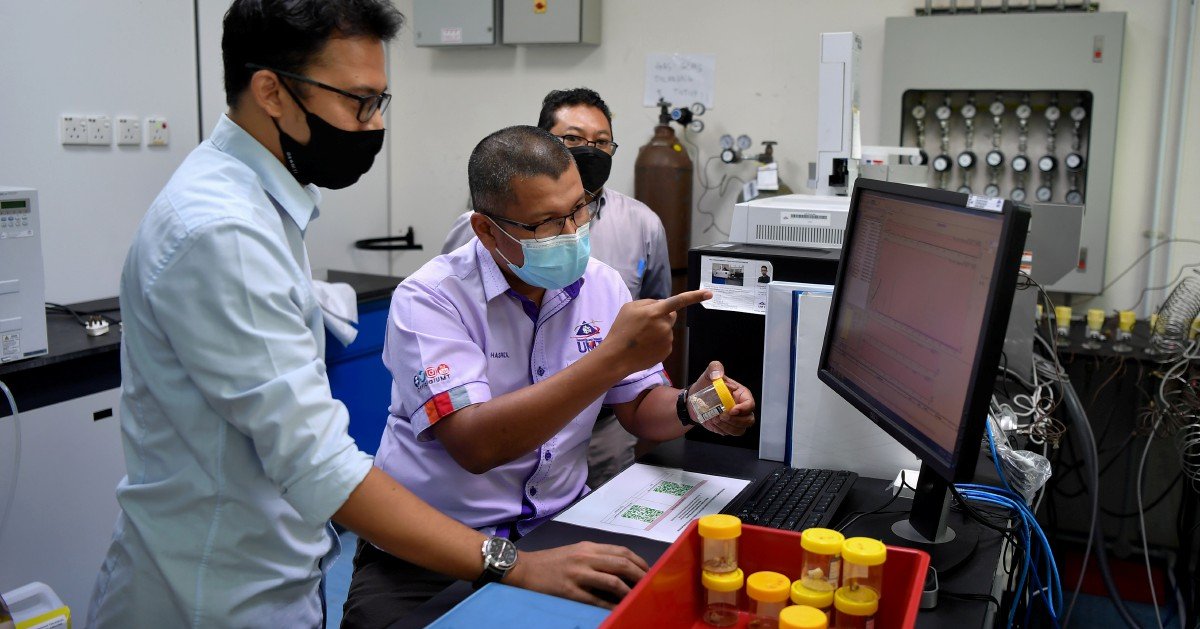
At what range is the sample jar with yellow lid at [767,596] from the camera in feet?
3.27

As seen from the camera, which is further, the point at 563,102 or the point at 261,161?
the point at 563,102

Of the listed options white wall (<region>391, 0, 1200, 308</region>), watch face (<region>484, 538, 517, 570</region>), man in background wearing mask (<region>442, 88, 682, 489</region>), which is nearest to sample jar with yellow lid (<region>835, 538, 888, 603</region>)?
watch face (<region>484, 538, 517, 570</region>)

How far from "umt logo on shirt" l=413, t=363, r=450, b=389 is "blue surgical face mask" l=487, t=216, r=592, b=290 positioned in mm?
224

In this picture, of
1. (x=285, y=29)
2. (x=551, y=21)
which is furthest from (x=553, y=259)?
(x=551, y=21)

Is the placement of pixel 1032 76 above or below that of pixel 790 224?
above

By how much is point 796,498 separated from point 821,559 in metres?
0.44

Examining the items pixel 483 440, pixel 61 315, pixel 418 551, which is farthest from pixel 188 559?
pixel 61 315

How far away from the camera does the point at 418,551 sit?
44.6 inches

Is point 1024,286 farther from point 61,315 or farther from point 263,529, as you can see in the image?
point 61,315

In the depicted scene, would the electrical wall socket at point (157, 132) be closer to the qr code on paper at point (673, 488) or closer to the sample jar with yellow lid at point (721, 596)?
the qr code on paper at point (673, 488)

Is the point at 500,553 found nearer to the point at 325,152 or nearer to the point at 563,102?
the point at 325,152

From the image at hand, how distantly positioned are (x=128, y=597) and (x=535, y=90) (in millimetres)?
3197

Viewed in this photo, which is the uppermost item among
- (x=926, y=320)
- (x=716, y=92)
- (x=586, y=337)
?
(x=716, y=92)

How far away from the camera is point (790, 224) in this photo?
1.90 m
